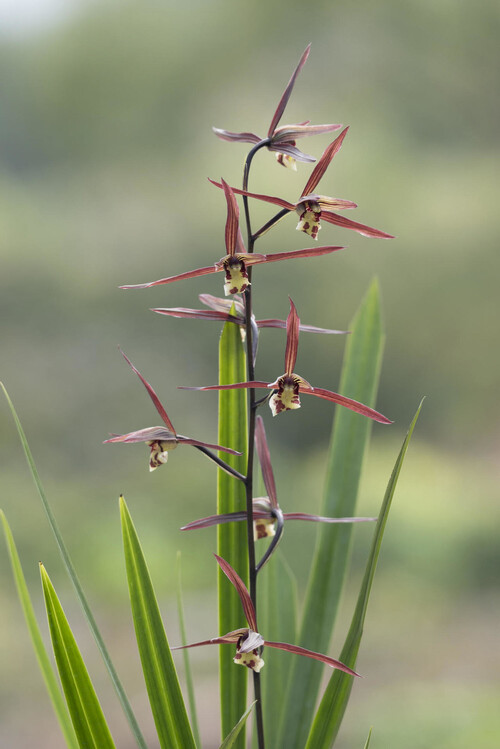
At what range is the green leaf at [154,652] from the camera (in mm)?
412

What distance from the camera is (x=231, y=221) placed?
1.18 ft

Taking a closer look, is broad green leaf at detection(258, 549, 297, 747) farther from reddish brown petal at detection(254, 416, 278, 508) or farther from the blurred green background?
the blurred green background

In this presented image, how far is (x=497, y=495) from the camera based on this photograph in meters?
2.09

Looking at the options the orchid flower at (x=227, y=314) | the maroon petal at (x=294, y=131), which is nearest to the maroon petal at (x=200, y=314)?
the orchid flower at (x=227, y=314)

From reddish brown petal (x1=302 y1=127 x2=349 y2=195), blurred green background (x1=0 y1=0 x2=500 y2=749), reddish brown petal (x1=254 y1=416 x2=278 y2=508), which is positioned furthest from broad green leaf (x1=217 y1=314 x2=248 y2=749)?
blurred green background (x1=0 y1=0 x2=500 y2=749)

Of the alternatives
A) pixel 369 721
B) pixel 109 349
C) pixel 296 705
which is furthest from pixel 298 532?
pixel 296 705

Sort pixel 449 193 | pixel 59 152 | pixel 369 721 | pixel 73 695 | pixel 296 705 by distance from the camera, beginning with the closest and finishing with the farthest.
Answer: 1. pixel 73 695
2. pixel 296 705
3. pixel 369 721
4. pixel 59 152
5. pixel 449 193

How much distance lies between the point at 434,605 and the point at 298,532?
0.48m

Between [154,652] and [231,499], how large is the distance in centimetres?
11

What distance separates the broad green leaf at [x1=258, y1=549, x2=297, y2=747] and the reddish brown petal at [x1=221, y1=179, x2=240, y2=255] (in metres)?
0.30

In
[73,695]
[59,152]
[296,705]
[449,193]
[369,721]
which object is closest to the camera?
[73,695]

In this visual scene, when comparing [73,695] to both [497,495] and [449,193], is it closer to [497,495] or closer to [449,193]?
[497,495]

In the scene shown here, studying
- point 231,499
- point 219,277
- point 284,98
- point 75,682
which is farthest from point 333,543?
point 219,277

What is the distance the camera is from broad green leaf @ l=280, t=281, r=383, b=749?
49 centimetres
